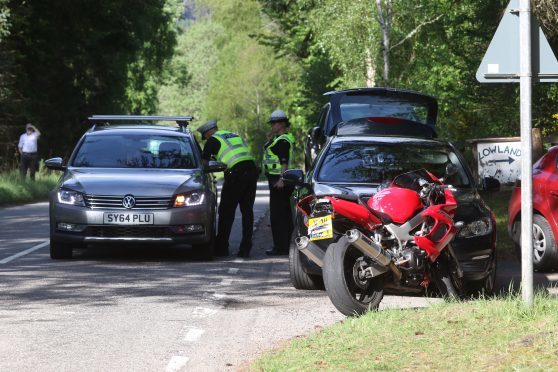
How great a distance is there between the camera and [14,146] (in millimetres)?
40562

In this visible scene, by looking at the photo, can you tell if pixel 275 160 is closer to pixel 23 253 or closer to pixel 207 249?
pixel 207 249

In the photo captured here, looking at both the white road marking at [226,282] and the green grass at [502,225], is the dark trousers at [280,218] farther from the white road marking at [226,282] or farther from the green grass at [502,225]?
the white road marking at [226,282]

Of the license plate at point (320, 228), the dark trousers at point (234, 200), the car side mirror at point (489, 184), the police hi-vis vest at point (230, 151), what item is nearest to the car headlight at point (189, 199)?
the dark trousers at point (234, 200)

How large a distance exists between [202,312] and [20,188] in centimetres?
2268

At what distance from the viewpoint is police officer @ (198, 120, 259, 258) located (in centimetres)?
1661

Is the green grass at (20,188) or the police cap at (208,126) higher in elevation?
the police cap at (208,126)

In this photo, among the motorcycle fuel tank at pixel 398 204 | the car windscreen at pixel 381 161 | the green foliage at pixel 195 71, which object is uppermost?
the green foliage at pixel 195 71

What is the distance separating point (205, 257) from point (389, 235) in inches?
217

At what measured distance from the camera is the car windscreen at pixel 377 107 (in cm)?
2103

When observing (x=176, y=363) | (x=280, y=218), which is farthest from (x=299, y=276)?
(x=280, y=218)

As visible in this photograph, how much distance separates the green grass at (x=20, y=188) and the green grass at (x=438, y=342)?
2257 centimetres

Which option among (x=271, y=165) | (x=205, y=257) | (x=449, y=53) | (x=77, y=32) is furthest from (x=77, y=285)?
(x=77, y=32)

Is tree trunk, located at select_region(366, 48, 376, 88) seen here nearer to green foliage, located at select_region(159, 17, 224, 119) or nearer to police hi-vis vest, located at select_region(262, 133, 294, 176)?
police hi-vis vest, located at select_region(262, 133, 294, 176)

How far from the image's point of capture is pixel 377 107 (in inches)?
837
